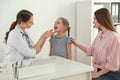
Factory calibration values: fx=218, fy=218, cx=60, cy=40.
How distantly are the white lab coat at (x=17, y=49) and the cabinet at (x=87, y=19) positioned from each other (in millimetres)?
1626

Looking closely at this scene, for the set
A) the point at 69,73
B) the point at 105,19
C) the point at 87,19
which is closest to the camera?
the point at 69,73

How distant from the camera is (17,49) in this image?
1.95 metres

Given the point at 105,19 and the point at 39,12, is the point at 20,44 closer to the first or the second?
the point at 105,19

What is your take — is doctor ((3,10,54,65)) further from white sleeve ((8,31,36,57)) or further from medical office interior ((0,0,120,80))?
medical office interior ((0,0,120,80))

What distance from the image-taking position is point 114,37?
2.15 m

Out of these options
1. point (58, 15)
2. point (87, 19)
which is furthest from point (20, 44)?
point (87, 19)

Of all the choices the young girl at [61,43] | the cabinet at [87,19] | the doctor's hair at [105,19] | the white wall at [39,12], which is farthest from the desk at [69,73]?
the cabinet at [87,19]

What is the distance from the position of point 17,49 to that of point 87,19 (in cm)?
176

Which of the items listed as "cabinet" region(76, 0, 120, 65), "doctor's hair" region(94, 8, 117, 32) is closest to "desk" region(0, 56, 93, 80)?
"doctor's hair" region(94, 8, 117, 32)

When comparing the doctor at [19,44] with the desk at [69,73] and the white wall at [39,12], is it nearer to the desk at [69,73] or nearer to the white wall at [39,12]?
the desk at [69,73]

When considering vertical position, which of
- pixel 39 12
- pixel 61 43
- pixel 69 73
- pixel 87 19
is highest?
pixel 39 12

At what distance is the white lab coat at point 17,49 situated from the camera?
1938 millimetres

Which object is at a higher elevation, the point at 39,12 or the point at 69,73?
the point at 39,12

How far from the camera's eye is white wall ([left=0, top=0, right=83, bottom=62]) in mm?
2982
